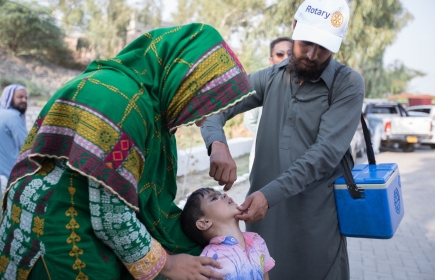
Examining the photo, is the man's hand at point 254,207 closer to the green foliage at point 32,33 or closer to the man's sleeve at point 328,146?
the man's sleeve at point 328,146

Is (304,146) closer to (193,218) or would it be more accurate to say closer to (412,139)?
(193,218)

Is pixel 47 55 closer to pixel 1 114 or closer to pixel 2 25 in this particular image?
pixel 2 25

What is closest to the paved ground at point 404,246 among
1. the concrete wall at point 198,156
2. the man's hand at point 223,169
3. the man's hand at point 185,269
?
the concrete wall at point 198,156

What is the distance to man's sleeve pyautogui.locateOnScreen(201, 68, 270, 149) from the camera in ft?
8.21

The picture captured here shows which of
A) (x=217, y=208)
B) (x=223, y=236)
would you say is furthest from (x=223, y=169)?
(x=223, y=236)

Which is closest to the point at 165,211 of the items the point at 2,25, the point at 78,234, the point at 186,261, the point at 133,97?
the point at 186,261

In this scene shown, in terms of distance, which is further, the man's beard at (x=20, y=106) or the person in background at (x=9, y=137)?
the man's beard at (x=20, y=106)

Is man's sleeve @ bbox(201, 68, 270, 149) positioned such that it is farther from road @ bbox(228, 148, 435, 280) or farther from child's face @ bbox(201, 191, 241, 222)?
road @ bbox(228, 148, 435, 280)

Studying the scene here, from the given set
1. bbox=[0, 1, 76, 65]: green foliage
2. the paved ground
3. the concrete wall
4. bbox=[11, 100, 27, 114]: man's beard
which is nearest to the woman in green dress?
the paved ground

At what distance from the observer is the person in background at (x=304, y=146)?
2.31 metres

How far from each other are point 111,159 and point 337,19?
4.93 feet

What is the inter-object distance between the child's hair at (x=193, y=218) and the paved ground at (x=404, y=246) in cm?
332

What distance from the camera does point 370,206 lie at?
2371 mm

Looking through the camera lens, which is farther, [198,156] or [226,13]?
[226,13]
